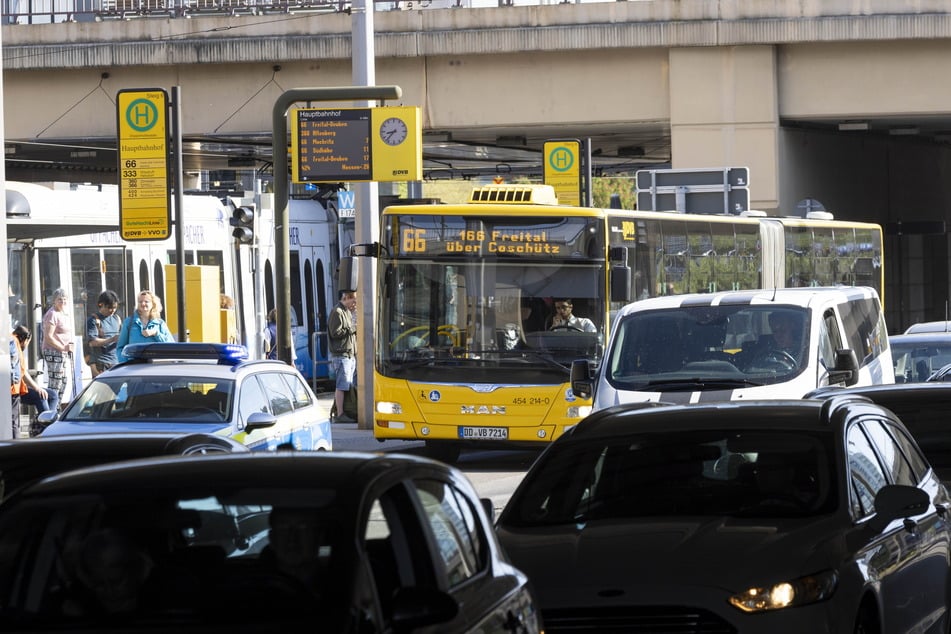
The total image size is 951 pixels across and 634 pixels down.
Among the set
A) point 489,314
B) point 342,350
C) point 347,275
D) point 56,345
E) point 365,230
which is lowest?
point 342,350

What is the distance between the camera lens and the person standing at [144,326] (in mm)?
19109

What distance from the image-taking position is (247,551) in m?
5.01

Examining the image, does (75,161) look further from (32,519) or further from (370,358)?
(32,519)

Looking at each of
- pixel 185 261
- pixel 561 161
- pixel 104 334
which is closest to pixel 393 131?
pixel 104 334

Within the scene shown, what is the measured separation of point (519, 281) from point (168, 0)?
1324 centimetres

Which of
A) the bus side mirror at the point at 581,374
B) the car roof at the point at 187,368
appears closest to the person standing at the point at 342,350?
the car roof at the point at 187,368

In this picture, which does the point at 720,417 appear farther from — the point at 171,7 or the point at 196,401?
the point at 171,7

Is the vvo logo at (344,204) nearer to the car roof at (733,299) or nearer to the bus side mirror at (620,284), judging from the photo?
the bus side mirror at (620,284)

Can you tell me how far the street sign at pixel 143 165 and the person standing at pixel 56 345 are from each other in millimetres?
1879

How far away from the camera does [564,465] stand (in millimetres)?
7582

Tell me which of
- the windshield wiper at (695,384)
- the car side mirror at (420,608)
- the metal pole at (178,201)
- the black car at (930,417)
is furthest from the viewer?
the metal pole at (178,201)

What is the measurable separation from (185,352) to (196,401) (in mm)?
879

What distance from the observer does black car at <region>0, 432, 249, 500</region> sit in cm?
762

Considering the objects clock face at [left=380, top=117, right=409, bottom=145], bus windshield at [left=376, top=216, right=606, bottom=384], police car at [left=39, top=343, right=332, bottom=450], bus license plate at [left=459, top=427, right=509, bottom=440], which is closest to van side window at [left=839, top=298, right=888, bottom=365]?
bus windshield at [left=376, top=216, right=606, bottom=384]
